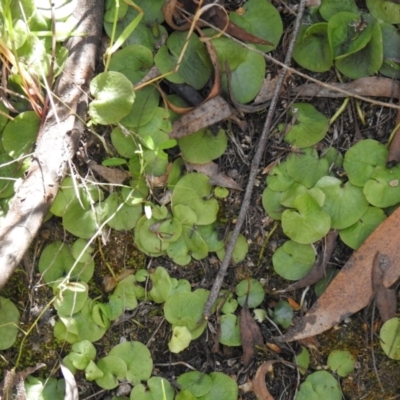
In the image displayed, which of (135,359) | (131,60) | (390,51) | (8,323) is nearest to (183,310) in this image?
(135,359)

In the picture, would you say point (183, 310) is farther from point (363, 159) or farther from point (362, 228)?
point (363, 159)

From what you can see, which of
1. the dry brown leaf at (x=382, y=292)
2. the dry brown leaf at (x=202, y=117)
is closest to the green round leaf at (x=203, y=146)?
the dry brown leaf at (x=202, y=117)

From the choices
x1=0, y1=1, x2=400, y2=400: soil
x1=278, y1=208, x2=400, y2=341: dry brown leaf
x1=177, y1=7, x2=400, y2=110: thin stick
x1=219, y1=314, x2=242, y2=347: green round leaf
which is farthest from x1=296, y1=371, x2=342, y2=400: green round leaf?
x1=177, y1=7, x2=400, y2=110: thin stick

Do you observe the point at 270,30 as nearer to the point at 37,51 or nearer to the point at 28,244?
the point at 37,51

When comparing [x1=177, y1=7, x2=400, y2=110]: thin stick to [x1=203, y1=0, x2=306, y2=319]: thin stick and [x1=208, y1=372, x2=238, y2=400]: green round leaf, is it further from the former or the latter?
[x1=208, y1=372, x2=238, y2=400]: green round leaf

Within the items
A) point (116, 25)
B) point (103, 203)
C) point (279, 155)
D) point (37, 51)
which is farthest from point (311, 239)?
point (37, 51)

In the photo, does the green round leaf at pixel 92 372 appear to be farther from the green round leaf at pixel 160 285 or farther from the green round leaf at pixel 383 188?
the green round leaf at pixel 383 188
